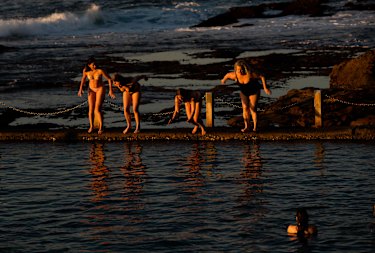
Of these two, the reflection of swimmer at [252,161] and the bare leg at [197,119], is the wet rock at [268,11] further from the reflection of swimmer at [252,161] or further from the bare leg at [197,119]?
the reflection of swimmer at [252,161]

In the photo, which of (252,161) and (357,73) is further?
(357,73)

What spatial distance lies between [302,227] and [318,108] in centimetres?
1055

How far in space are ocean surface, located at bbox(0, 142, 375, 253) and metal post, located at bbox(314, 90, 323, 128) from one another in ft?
4.40

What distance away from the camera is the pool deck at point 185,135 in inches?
928

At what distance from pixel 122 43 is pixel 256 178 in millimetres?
42020

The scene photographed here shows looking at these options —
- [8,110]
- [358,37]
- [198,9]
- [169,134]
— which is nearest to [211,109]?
[169,134]

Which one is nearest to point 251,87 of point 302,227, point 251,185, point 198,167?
point 198,167

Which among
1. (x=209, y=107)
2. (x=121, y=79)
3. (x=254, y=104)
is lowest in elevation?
(x=209, y=107)

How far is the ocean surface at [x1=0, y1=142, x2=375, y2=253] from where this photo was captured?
14164mm

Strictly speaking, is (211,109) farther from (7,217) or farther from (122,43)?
(122,43)

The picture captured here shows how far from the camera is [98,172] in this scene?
66.5 feet

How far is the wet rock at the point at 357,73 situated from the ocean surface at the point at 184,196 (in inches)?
322

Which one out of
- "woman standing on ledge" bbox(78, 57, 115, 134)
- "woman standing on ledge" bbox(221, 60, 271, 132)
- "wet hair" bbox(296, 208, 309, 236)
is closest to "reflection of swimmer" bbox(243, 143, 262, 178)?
"woman standing on ledge" bbox(221, 60, 271, 132)

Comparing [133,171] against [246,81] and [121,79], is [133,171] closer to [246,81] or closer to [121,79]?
[121,79]
